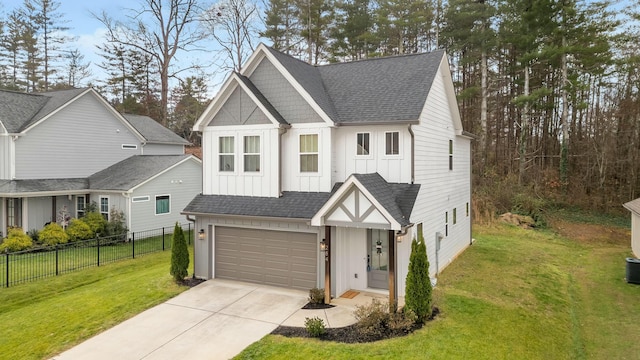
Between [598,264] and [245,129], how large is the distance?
49.6 ft

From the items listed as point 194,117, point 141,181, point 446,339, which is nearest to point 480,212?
point 446,339

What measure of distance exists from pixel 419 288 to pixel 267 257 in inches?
195

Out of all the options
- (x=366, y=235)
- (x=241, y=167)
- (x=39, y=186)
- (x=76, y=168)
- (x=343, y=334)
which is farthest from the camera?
(x=76, y=168)

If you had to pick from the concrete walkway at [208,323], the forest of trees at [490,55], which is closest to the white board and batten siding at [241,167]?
the concrete walkway at [208,323]

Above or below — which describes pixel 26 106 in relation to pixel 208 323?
above

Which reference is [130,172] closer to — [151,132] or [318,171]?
[151,132]

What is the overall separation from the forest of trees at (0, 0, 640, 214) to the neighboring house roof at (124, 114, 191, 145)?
14.9 ft

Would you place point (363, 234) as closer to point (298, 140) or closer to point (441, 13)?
point (298, 140)

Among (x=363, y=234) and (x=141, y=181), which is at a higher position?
(x=141, y=181)

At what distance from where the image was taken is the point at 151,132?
2791 cm

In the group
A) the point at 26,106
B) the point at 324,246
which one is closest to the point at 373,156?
the point at 324,246

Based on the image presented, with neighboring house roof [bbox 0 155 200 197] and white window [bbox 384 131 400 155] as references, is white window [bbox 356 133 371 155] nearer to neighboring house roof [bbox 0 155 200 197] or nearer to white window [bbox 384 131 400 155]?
white window [bbox 384 131 400 155]

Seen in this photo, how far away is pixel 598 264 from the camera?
49.6 ft

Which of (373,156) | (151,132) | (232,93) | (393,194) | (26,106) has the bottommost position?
(393,194)
